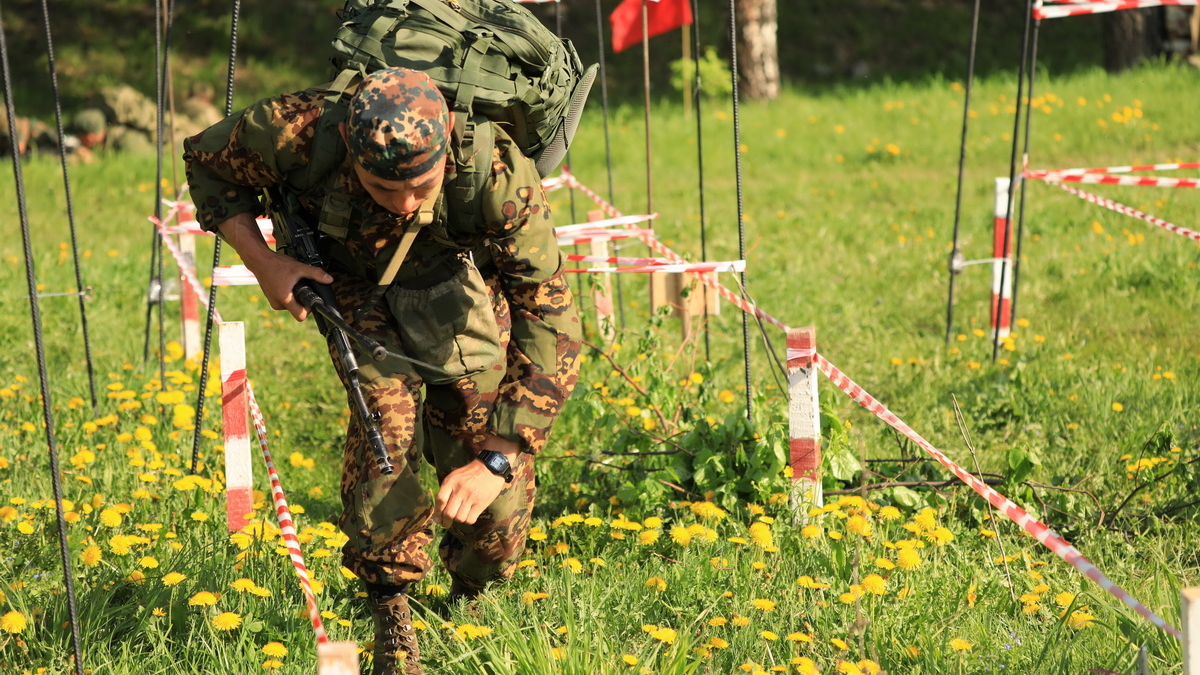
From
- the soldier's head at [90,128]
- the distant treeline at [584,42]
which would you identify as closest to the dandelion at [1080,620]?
the soldier's head at [90,128]

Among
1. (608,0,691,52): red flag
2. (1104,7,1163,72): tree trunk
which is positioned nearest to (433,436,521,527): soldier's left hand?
(608,0,691,52): red flag

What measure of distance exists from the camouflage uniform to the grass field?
387mm

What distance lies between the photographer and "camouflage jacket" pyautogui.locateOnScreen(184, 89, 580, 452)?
282cm

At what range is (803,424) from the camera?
3.77 meters

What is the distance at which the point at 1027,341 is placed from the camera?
617 cm

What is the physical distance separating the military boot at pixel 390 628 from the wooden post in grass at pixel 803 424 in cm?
136

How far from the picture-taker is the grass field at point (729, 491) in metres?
2.99

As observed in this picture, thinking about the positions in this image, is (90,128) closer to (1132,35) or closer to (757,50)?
(757,50)

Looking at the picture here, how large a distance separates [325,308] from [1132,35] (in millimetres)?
13906

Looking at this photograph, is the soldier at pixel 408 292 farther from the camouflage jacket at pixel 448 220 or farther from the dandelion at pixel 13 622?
the dandelion at pixel 13 622

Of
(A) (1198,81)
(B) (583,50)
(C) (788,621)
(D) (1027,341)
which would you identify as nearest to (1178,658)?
(C) (788,621)

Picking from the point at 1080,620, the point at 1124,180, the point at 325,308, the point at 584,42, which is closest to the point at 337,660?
the point at 325,308

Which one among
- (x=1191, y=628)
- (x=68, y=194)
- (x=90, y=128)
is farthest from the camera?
(x=90, y=128)

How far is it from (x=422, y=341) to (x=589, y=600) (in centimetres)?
86
